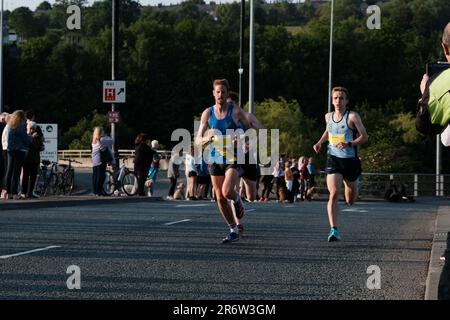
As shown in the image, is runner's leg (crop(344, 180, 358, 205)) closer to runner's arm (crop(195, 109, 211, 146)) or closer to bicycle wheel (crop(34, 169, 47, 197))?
runner's arm (crop(195, 109, 211, 146))

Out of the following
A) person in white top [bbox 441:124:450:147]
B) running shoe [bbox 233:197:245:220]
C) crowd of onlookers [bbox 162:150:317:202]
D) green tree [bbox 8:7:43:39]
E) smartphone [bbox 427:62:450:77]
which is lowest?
crowd of onlookers [bbox 162:150:317:202]

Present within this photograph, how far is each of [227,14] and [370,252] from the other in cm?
18025

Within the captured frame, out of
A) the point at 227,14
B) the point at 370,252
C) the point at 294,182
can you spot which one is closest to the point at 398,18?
the point at 227,14

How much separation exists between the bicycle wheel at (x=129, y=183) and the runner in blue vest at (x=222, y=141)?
52.8 ft

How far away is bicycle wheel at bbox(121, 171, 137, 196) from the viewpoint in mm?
30189

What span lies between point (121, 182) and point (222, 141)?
16307 mm

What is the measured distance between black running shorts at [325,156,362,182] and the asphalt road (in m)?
0.78

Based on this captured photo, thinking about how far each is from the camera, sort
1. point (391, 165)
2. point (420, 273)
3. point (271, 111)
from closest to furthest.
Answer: point (420, 273) → point (391, 165) → point (271, 111)

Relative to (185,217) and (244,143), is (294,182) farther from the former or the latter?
(244,143)

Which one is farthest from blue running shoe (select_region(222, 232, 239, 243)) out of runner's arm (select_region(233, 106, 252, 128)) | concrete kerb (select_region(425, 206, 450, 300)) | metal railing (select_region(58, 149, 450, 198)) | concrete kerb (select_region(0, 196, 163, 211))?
metal railing (select_region(58, 149, 450, 198))

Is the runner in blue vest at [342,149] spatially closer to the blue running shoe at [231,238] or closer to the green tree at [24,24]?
the blue running shoe at [231,238]

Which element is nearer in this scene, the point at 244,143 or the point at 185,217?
the point at 244,143

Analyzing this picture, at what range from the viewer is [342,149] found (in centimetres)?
1459
